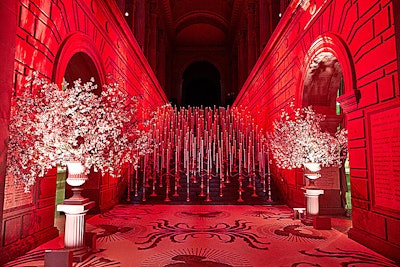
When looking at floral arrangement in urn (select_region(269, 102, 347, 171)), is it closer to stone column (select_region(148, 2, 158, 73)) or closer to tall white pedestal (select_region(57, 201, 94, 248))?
tall white pedestal (select_region(57, 201, 94, 248))

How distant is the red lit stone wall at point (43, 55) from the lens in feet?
10.5

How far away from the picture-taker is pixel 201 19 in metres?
18.3

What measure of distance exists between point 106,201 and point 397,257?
5208 millimetres

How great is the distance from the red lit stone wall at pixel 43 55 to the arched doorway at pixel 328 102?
11.7ft

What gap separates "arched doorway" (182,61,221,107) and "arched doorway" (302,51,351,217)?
1772 cm

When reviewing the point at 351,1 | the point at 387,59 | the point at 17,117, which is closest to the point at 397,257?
the point at 387,59

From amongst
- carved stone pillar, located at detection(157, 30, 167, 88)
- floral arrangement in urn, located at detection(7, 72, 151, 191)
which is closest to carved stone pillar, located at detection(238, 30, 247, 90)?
carved stone pillar, located at detection(157, 30, 167, 88)

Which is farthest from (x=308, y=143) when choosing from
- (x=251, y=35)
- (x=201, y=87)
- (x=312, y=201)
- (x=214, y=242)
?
(x=201, y=87)

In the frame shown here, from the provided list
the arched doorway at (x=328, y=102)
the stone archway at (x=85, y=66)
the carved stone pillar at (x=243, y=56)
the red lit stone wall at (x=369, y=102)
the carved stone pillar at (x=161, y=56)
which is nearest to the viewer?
the red lit stone wall at (x=369, y=102)

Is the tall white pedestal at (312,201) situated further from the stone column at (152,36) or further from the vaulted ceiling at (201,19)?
the vaulted ceiling at (201,19)

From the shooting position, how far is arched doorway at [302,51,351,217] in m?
5.80

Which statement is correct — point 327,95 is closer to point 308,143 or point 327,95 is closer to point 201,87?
point 308,143

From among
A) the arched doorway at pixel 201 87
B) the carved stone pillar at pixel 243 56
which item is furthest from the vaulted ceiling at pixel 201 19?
the arched doorway at pixel 201 87

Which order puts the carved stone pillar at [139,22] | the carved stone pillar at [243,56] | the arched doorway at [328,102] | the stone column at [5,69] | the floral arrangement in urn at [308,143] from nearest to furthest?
the stone column at [5,69]
the floral arrangement in urn at [308,143]
the arched doorway at [328,102]
the carved stone pillar at [139,22]
the carved stone pillar at [243,56]
